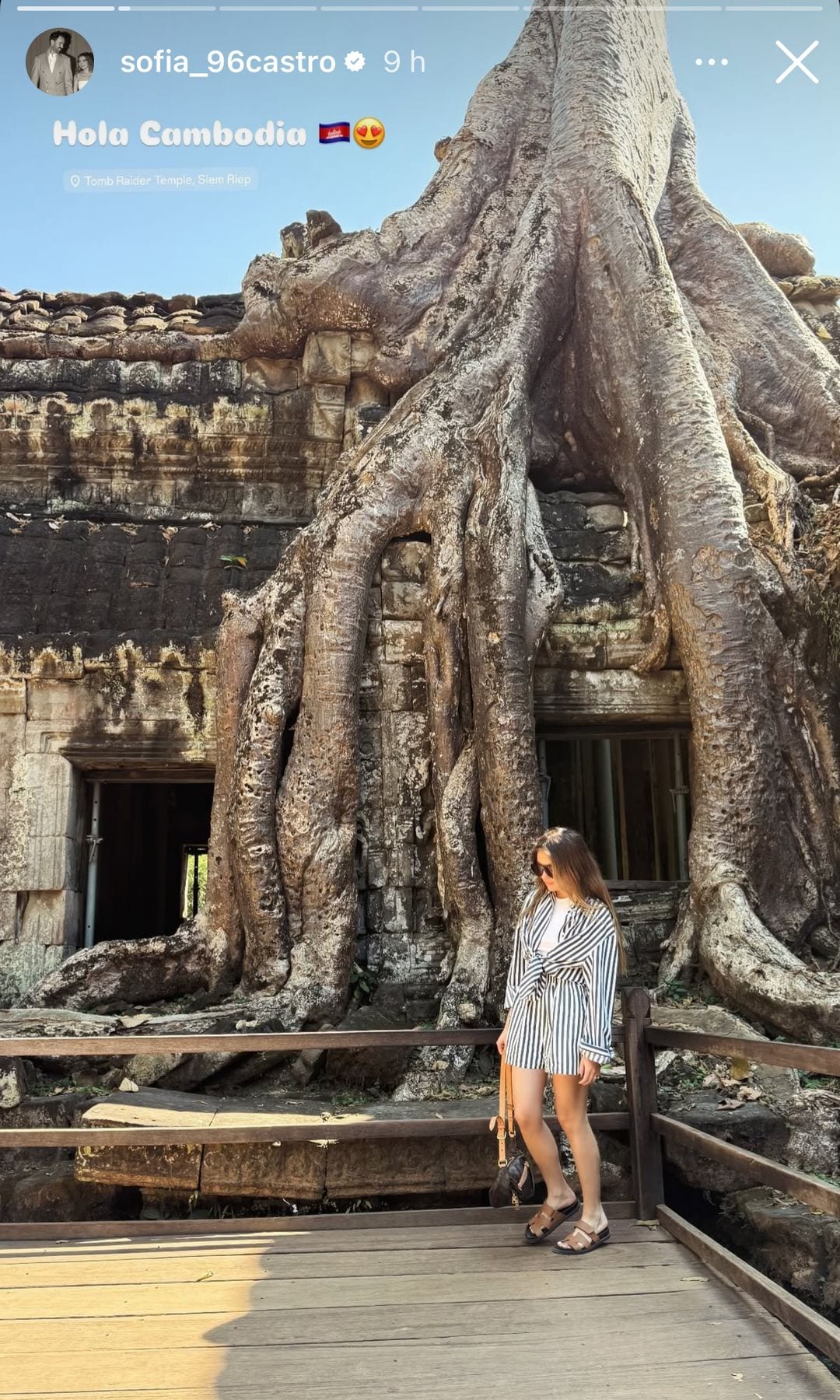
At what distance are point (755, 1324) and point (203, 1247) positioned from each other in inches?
50.6

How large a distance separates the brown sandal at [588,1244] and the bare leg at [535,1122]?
0.35 feet

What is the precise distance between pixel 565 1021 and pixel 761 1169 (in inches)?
20.4

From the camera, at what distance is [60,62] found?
14.5ft

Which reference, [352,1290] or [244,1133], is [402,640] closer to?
[244,1133]

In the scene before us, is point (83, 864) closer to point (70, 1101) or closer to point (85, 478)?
point (70, 1101)

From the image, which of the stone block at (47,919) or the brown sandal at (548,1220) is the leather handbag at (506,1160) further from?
the stone block at (47,919)

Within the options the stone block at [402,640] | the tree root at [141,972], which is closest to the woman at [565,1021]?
the tree root at [141,972]

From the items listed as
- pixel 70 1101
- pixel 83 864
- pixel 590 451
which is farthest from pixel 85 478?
pixel 70 1101

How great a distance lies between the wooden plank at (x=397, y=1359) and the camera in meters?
1.85

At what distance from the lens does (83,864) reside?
523cm

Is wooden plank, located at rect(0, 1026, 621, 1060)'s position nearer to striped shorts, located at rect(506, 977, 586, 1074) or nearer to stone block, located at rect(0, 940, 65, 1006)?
striped shorts, located at rect(506, 977, 586, 1074)

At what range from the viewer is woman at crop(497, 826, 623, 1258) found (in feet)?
8.05

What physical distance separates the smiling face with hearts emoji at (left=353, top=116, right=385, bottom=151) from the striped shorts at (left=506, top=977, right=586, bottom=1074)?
440 centimetres

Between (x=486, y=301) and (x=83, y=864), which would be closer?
(x=83, y=864)
